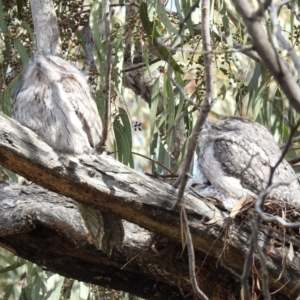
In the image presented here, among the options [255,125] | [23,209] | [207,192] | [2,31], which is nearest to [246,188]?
[207,192]

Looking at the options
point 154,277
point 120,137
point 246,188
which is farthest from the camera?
point 120,137

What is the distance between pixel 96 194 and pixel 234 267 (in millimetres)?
717

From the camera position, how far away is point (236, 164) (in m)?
3.71

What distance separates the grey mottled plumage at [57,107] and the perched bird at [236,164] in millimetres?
686

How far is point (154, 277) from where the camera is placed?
3307 mm

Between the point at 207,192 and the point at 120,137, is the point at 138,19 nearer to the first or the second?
the point at 120,137

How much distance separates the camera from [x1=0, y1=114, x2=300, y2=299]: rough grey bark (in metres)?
2.62

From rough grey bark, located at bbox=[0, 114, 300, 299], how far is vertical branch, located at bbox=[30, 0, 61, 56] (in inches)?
31.8

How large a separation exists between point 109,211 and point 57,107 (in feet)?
2.18

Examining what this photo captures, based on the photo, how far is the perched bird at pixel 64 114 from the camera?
298cm

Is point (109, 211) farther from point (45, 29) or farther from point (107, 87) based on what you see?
point (45, 29)

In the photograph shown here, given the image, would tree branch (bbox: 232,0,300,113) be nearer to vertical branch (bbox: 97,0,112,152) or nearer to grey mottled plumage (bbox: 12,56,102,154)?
vertical branch (bbox: 97,0,112,152)

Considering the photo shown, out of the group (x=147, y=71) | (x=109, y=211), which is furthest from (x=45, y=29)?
(x=109, y=211)

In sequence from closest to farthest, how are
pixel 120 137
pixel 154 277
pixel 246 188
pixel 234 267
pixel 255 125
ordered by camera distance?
1. pixel 234 267
2. pixel 154 277
3. pixel 246 188
4. pixel 255 125
5. pixel 120 137
